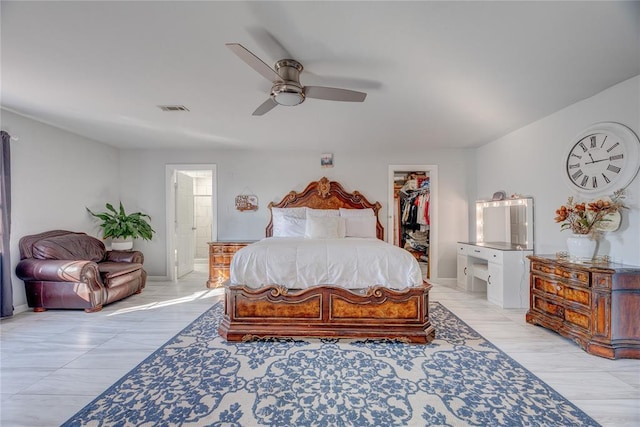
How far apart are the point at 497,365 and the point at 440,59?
8.20 feet

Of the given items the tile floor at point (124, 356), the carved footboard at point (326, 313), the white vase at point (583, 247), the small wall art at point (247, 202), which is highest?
the small wall art at point (247, 202)

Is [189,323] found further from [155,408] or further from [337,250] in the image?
[337,250]

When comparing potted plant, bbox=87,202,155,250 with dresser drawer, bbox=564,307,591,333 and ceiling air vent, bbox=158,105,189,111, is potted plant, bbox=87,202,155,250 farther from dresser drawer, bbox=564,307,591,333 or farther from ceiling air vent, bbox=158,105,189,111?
dresser drawer, bbox=564,307,591,333

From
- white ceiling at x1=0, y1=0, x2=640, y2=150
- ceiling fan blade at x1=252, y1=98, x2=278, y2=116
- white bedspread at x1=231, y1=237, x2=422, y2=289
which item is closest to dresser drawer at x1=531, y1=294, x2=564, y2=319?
white bedspread at x1=231, y1=237, x2=422, y2=289

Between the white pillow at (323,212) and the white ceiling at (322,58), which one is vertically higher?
the white ceiling at (322,58)

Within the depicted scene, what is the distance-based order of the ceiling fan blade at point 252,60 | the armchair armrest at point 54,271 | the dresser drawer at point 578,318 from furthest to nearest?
the armchair armrest at point 54,271 → the dresser drawer at point 578,318 → the ceiling fan blade at point 252,60

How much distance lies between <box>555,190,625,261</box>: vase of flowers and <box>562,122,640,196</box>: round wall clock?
149 millimetres

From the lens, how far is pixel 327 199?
5.03 m

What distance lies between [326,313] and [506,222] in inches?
130

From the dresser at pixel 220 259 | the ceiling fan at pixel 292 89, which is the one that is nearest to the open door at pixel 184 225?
the dresser at pixel 220 259

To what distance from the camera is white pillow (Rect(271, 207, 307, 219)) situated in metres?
4.71

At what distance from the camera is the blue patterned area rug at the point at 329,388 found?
1.66 metres

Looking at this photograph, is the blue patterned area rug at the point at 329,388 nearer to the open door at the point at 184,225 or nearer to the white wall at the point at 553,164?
the white wall at the point at 553,164

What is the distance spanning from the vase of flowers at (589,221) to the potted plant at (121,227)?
585 centimetres
